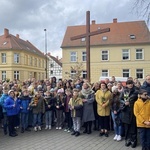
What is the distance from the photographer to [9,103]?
8406 mm

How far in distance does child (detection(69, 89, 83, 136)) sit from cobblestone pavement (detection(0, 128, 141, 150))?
315 millimetres

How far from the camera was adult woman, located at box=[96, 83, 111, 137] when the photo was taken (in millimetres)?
7926

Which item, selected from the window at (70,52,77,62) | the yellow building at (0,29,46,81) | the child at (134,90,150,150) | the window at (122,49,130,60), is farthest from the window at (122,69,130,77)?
the child at (134,90,150,150)

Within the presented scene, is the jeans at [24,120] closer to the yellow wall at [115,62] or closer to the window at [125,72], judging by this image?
the yellow wall at [115,62]

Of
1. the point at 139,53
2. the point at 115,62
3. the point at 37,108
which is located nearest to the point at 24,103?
the point at 37,108

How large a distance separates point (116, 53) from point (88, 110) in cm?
3087

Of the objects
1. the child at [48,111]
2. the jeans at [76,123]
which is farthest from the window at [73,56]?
the jeans at [76,123]

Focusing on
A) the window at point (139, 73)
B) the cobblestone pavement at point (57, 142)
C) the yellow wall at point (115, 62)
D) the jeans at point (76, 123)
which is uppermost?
the yellow wall at point (115, 62)

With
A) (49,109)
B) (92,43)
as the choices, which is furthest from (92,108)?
(92,43)

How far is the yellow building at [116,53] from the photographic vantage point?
122 feet

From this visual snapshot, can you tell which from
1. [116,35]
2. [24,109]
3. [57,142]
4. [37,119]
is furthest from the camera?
[116,35]

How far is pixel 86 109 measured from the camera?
8445 mm

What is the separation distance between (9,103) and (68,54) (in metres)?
31.6

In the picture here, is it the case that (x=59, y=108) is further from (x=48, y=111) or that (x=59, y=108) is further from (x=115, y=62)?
(x=115, y=62)
